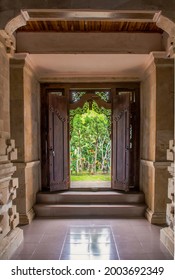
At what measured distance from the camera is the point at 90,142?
8930mm

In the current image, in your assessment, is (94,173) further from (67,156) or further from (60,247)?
(60,247)

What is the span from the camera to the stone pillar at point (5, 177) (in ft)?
9.92

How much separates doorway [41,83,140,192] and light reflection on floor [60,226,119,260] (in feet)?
5.07

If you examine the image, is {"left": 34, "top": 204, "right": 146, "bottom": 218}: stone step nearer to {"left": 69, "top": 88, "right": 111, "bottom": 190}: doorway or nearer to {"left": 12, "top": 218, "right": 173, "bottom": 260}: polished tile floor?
{"left": 12, "top": 218, "right": 173, "bottom": 260}: polished tile floor

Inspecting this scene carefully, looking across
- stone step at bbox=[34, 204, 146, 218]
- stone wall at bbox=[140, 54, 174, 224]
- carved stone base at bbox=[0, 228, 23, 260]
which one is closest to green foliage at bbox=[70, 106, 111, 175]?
stone step at bbox=[34, 204, 146, 218]

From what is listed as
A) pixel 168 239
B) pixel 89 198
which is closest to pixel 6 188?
pixel 168 239

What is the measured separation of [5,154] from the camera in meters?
3.19

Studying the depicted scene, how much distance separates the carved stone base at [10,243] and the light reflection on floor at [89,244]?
0.61m

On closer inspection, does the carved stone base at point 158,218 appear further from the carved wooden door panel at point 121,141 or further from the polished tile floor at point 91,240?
the carved wooden door panel at point 121,141

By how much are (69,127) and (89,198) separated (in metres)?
1.66

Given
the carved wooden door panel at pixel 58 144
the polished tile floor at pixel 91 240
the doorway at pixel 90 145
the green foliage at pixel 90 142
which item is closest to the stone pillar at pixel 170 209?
the polished tile floor at pixel 91 240

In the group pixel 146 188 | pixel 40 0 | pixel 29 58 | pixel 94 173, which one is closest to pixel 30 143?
pixel 29 58

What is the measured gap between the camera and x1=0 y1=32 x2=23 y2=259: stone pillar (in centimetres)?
302

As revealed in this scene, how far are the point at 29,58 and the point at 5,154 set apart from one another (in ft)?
7.37
